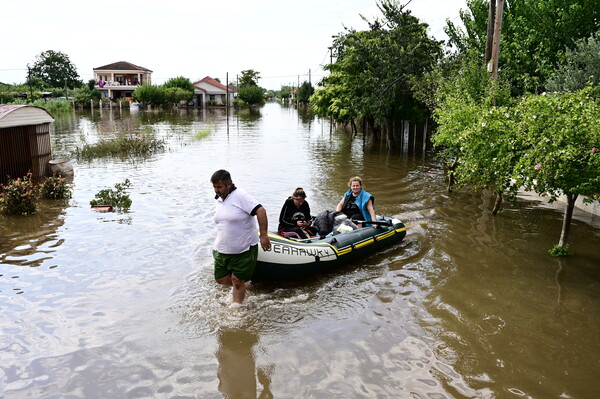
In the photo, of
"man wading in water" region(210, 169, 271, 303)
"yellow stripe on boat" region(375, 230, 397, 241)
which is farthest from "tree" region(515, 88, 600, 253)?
"man wading in water" region(210, 169, 271, 303)

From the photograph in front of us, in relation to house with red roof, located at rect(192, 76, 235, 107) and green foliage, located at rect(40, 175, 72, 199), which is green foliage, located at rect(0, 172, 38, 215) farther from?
house with red roof, located at rect(192, 76, 235, 107)

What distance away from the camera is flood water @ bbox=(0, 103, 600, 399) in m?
5.58

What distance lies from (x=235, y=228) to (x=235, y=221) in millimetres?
100

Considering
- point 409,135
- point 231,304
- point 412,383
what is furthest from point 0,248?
point 409,135

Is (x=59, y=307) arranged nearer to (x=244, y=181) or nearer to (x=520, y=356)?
(x=520, y=356)

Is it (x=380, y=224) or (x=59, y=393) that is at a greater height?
(x=380, y=224)

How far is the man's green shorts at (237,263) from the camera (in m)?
6.72

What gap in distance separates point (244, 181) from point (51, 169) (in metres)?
6.98

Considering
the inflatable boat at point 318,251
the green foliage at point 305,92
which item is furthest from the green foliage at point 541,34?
the green foliage at point 305,92

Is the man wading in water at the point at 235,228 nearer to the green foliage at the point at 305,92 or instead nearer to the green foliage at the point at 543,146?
the green foliage at the point at 543,146

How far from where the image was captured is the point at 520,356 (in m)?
6.00

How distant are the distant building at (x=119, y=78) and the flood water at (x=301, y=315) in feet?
268

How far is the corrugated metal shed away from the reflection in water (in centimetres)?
1150

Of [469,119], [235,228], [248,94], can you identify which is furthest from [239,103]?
[235,228]
